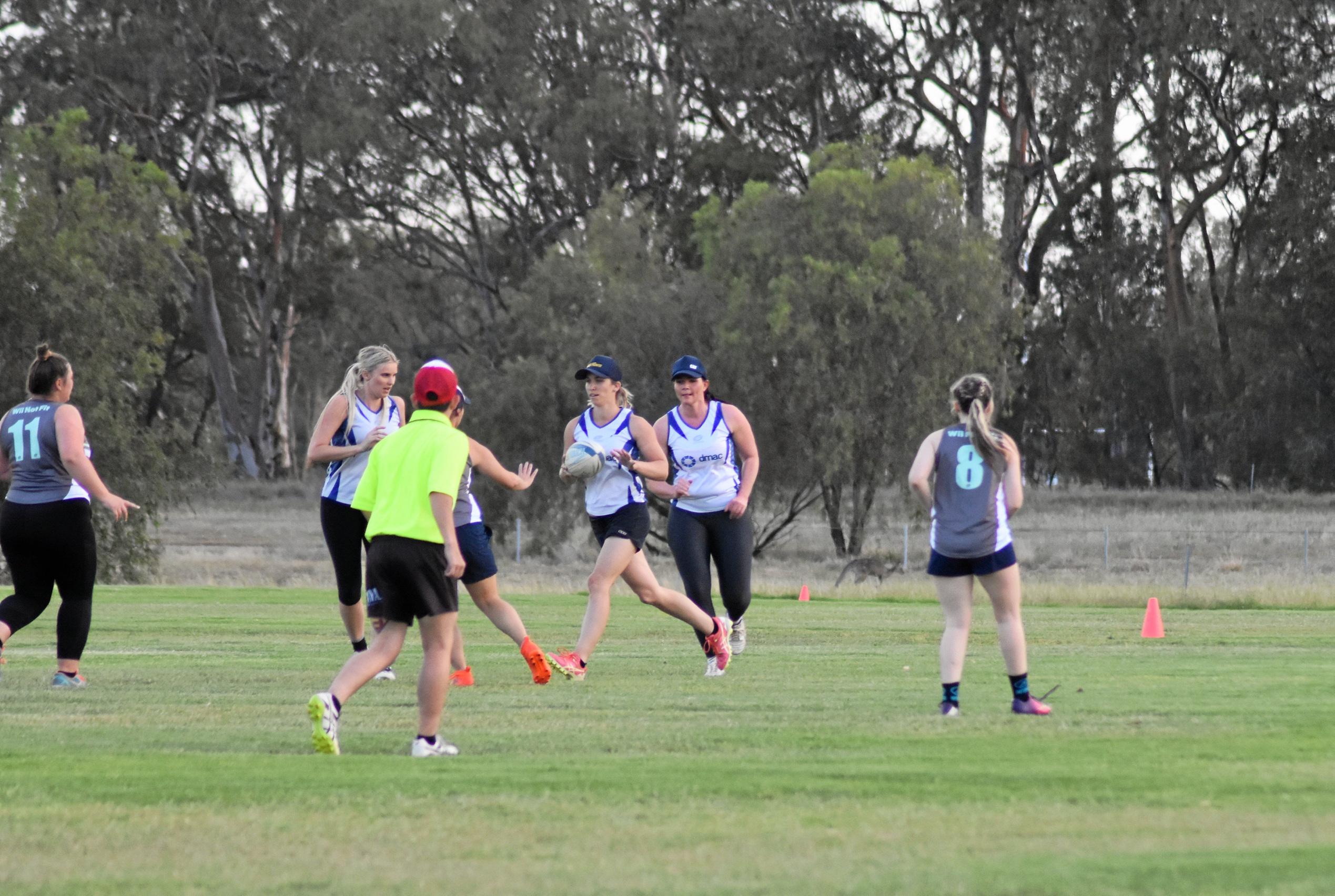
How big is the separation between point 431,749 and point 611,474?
12.4 feet

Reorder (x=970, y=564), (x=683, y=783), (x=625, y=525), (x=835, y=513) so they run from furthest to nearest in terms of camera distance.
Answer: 1. (x=835, y=513)
2. (x=625, y=525)
3. (x=970, y=564)
4. (x=683, y=783)

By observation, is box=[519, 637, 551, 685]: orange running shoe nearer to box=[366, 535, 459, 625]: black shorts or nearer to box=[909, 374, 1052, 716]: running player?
box=[909, 374, 1052, 716]: running player

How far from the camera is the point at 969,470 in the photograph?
8.65m

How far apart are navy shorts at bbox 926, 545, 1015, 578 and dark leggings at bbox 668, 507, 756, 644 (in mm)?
2793

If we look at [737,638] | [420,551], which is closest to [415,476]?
[420,551]

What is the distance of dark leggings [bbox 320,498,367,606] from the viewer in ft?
35.5

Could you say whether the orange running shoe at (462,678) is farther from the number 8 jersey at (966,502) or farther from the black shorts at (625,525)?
the number 8 jersey at (966,502)

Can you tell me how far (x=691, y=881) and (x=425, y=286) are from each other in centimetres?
5433

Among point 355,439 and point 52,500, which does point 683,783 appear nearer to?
point 355,439

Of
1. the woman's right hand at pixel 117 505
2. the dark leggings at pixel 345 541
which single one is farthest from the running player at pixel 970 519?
the woman's right hand at pixel 117 505

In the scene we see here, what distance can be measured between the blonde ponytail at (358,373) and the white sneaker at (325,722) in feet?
11.4

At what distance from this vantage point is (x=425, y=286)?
58.4m

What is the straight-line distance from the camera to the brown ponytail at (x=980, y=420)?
8.60 meters

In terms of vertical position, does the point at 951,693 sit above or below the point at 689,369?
below
